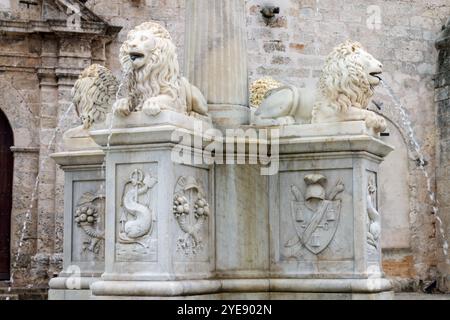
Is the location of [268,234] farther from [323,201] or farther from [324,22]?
[324,22]

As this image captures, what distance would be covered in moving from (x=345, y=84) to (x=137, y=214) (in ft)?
5.29

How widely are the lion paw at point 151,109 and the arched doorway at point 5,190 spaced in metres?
7.15

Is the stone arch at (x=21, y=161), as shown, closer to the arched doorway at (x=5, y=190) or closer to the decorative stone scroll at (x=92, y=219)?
the arched doorway at (x=5, y=190)

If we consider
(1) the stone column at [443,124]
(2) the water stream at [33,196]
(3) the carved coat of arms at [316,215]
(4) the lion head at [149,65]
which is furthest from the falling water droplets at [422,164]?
(4) the lion head at [149,65]

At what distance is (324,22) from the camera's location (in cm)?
1476

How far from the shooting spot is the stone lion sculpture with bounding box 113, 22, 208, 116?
20.5ft

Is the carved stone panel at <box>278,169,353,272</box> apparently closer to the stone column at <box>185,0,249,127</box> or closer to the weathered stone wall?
the stone column at <box>185,0,249,127</box>

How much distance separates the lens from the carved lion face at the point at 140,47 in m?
6.28

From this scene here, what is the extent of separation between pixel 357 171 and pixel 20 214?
721 cm

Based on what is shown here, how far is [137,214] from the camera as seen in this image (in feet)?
20.0

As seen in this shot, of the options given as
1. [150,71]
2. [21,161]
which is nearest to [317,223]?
[150,71]

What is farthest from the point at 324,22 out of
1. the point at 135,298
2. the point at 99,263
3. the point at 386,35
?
the point at 135,298

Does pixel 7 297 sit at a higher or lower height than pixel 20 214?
lower

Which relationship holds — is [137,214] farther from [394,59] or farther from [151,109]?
[394,59]
